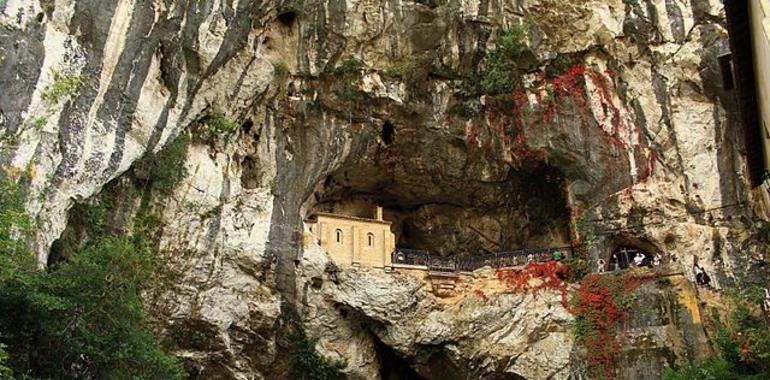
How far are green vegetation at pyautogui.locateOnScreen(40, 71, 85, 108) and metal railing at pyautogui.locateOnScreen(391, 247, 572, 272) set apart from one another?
1178 centimetres

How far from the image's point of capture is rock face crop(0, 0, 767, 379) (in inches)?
745

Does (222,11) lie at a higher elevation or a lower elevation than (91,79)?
higher

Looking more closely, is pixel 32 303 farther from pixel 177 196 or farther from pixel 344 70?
pixel 344 70

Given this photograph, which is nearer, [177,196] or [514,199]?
[177,196]

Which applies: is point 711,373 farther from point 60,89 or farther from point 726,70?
point 60,89

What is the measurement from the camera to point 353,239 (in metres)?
24.3

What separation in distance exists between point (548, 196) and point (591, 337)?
6983mm

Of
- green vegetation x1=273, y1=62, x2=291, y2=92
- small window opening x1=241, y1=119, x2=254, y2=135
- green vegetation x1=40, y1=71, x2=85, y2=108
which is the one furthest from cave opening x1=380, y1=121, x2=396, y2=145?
green vegetation x1=40, y1=71, x2=85, y2=108

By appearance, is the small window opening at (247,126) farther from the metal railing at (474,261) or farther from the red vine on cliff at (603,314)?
the red vine on cliff at (603,314)

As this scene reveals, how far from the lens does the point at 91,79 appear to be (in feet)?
53.9

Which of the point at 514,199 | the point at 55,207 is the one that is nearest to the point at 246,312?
the point at 55,207

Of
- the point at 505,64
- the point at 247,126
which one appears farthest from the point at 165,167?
the point at 505,64

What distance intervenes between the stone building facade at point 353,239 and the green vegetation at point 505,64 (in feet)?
20.3

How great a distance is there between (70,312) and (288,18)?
44.7 ft
